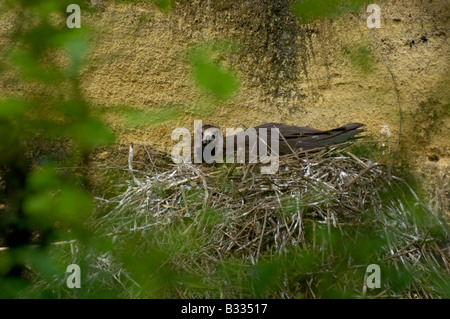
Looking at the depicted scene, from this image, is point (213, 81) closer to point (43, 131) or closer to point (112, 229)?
point (43, 131)

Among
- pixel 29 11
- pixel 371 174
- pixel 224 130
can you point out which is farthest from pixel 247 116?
pixel 29 11

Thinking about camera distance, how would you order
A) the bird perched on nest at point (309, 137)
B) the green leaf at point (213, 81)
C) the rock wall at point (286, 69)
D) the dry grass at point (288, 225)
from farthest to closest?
Result: the rock wall at point (286, 69)
the bird perched on nest at point (309, 137)
the dry grass at point (288, 225)
the green leaf at point (213, 81)

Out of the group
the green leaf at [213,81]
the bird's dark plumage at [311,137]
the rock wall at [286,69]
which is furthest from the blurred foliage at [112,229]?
the bird's dark plumage at [311,137]

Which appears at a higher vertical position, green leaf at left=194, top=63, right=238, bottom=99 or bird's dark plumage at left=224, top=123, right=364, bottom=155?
green leaf at left=194, top=63, right=238, bottom=99

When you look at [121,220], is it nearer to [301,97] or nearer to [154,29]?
[154,29]

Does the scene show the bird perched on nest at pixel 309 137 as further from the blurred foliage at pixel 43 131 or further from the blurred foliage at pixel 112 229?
the blurred foliage at pixel 43 131

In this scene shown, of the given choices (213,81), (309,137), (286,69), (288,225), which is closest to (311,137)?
(309,137)

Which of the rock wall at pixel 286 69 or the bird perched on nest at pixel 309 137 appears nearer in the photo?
the bird perched on nest at pixel 309 137

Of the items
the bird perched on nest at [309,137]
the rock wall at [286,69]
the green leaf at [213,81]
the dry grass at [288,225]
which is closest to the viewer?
the green leaf at [213,81]

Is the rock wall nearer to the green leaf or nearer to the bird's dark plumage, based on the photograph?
the bird's dark plumage

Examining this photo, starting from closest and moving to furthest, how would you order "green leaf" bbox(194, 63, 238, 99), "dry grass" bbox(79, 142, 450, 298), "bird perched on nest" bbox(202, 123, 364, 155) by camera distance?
"green leaf" bbox(194, 63, 238, 99) < "dry grass" bbox(79, 142, 450, 298) < "bird perched on nest" bbox(202, 123, 364, 155)

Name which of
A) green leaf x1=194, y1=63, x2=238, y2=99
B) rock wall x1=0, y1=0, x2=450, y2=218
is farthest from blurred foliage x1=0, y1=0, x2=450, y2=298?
rock wall x1=0, y1=0, x2=450, y2=218

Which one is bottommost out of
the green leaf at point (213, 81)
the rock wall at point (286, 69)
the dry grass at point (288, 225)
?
the dry grass at point (288, 225)

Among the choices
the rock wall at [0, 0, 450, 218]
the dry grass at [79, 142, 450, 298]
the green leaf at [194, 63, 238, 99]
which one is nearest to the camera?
the green leaf at [194, 63, 238, 99]
